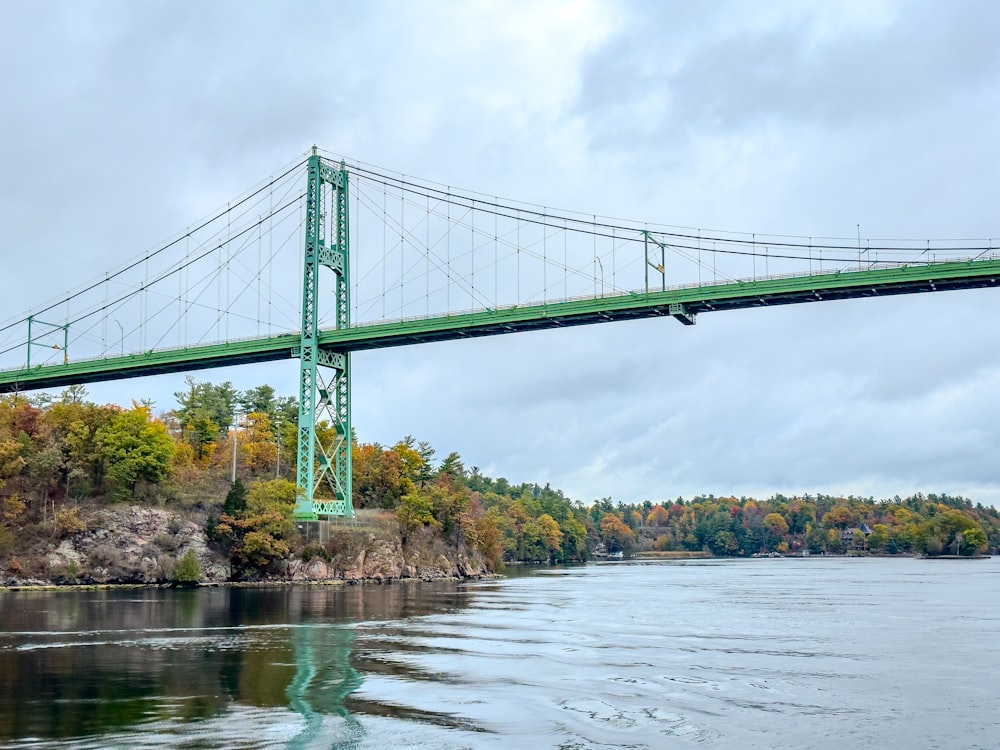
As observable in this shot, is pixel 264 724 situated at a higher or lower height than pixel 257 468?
lower

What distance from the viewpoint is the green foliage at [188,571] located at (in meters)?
75.8

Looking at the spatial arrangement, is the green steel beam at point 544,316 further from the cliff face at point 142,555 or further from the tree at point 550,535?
the tree at point 550,535

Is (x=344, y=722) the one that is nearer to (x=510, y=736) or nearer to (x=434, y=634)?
A: (x=510, y=736)

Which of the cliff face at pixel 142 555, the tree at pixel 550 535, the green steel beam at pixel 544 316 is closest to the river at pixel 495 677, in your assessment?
the green steel beam at pixel 544 316

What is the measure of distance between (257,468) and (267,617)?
61281 mm

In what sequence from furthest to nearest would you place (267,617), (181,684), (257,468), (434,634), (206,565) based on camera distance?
1. (257,468)
2. (206,565)
3. (267,617)
4. (434,634)
5. (181,684)

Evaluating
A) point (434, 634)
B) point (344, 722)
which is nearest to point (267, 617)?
point (434, 634)

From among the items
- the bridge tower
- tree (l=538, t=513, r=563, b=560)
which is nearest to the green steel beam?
the bridge tower

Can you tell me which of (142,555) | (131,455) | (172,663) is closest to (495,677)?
(172,663)

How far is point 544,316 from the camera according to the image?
72.7m

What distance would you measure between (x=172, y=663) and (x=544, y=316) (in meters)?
46.0

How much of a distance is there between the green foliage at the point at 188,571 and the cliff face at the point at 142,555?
0.85m

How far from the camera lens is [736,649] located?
3512 cm

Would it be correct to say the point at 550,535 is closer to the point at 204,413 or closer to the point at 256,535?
the point at 204,413
